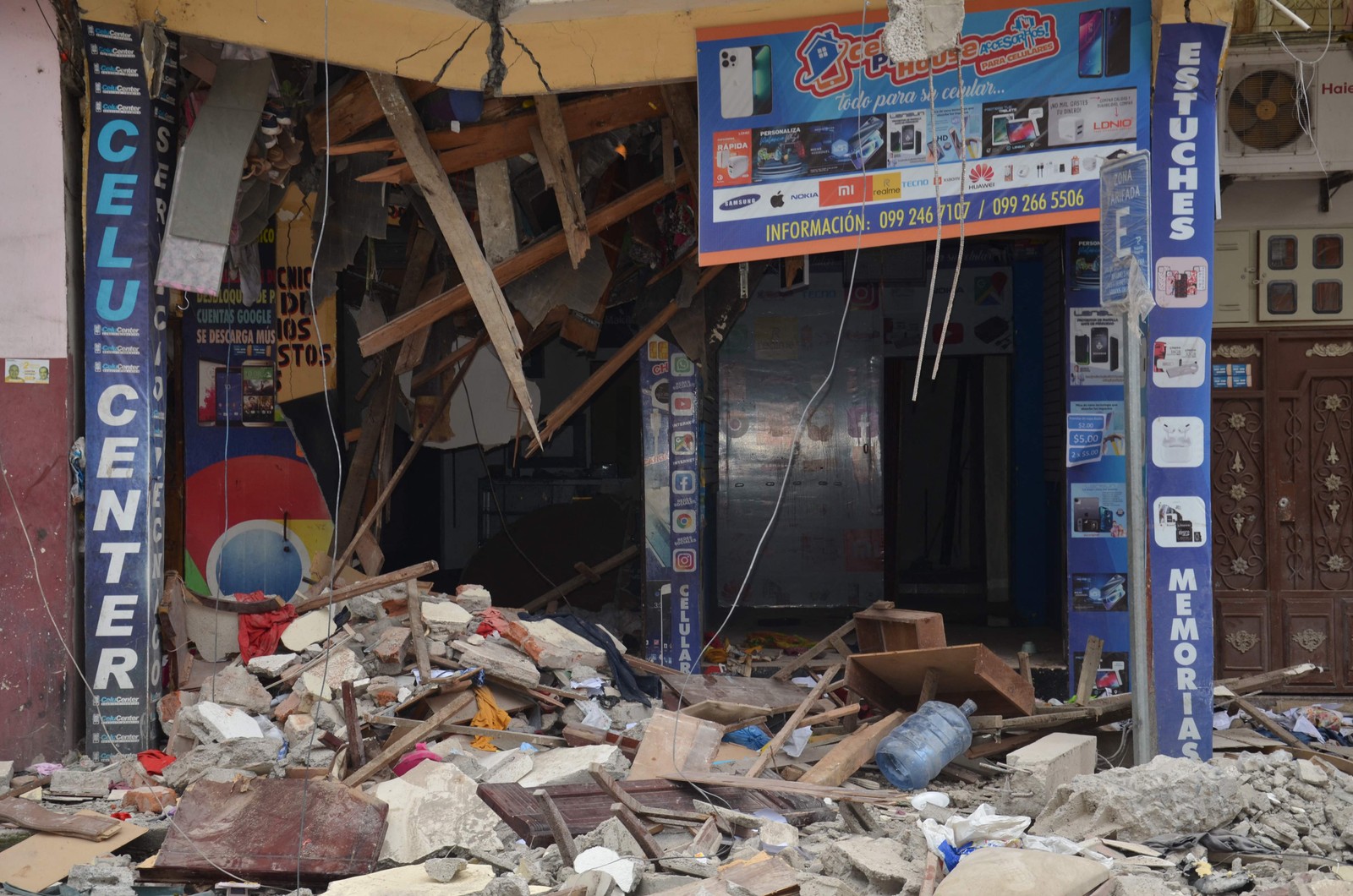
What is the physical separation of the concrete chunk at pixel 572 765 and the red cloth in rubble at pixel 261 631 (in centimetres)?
217

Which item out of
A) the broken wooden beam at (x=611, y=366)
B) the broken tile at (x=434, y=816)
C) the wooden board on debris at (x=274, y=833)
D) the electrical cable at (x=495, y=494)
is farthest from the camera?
the electrical cable at (x=495, y=494)

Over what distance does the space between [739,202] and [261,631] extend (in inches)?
168

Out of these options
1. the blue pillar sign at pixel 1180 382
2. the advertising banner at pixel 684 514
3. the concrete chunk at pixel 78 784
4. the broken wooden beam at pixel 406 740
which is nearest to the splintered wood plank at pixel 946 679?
the blue pillar sign at pixel 1180 382

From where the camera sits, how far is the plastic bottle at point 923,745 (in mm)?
6355

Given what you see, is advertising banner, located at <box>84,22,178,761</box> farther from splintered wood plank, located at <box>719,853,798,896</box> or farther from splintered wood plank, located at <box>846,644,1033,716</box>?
splintered wood plank, located at <box>846,644,1033,716</box>

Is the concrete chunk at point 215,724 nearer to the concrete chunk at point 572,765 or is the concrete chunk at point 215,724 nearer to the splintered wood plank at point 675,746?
the concrete chunk at point 572,765

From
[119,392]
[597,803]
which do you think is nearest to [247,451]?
[119,392]

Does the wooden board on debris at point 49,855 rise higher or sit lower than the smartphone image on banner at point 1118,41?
lower

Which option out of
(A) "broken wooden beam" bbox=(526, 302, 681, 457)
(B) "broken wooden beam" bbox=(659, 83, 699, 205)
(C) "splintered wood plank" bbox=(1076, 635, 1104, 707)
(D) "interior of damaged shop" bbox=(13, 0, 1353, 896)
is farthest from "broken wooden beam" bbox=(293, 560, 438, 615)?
(C) "splintered wood plank" bbox=(1076, 635, 1104, 707)

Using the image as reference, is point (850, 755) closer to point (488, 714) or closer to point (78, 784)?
point (488, 714)

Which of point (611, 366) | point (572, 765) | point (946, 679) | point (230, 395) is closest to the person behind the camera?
point (572, 765)

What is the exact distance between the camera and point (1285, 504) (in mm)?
9000

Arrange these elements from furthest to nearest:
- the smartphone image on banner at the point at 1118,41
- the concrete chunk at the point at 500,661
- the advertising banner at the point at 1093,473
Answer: the advertising banner at the point at 1093,473, the concrete chunk at the point at 500,661, the smartphone image on banner at the point at 1118,41

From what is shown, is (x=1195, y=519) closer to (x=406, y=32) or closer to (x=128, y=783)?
(x=406, y=32)
